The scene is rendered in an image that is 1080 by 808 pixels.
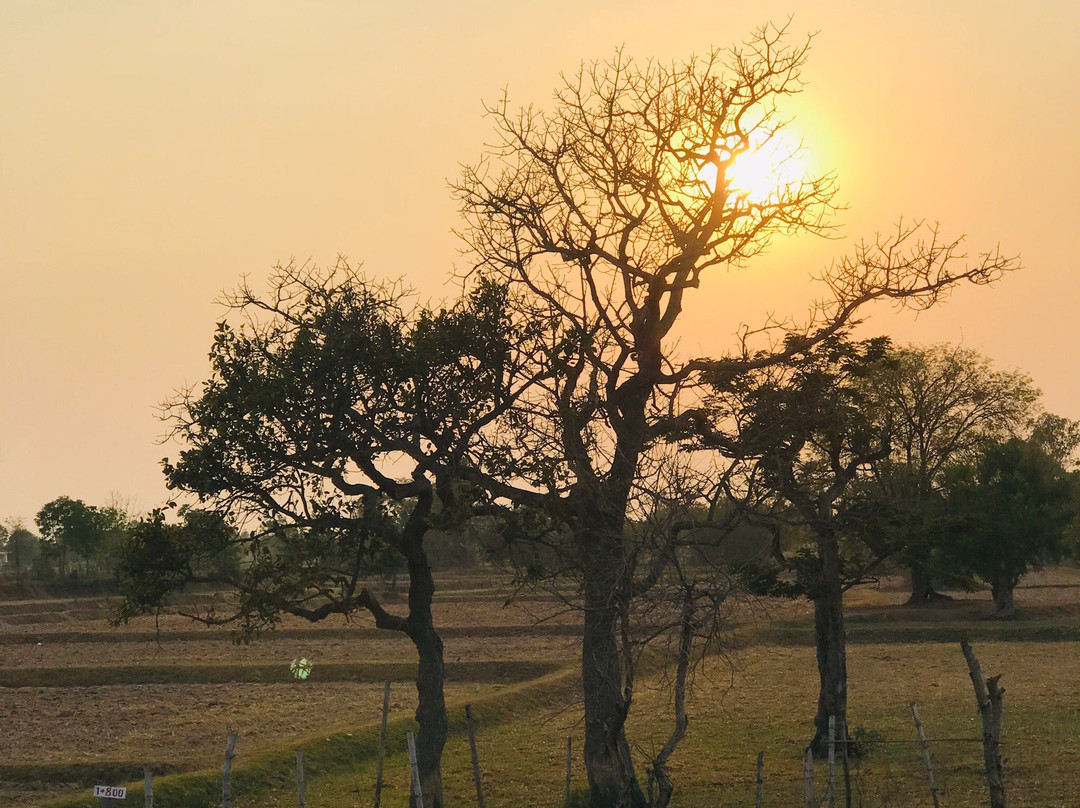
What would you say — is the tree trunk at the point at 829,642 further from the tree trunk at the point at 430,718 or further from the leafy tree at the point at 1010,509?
the leafy tree at the point at 1010,509

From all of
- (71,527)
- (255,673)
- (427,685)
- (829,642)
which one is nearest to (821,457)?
(829,642)

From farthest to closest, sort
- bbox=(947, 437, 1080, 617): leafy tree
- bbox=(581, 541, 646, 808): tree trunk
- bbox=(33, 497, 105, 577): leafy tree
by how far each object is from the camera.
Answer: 1. bbox=(33, 497, 105, 577): leafy tree
2. bbox=(947, 437, 1080, 617): leafy tree
3. bbox=(581, 541, 646, 808): tree trunk

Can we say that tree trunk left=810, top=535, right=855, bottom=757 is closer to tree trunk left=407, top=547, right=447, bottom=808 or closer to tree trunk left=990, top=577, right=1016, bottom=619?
tree trunk left=407, top=547, right=447, bottom=808

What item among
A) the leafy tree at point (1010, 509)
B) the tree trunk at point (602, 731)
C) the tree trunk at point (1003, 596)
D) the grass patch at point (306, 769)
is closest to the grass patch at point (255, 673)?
the grass patch at point (306, 769)

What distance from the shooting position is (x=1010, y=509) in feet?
229

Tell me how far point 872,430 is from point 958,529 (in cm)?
374

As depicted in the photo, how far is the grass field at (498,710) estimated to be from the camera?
2689cm

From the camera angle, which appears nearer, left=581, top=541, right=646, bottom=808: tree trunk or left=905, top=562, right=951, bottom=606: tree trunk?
left=581, top=541, right=646, bottom=808: tree trunk

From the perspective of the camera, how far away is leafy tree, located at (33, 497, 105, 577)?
119m

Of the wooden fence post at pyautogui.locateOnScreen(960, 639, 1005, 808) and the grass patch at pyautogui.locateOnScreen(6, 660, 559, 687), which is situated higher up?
the wooden fence post at pyautogui.locateOnScreen(960, 639, 1005, 808)

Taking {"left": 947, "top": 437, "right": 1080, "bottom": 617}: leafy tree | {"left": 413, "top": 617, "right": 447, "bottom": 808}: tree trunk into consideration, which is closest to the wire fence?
{"left": 413, "top": 617, "right": 447, "bottom": 808}: tree trunk

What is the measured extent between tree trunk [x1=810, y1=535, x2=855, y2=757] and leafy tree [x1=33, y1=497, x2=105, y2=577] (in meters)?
101

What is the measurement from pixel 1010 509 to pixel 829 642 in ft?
145

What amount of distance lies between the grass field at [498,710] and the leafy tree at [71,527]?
51.7 m
